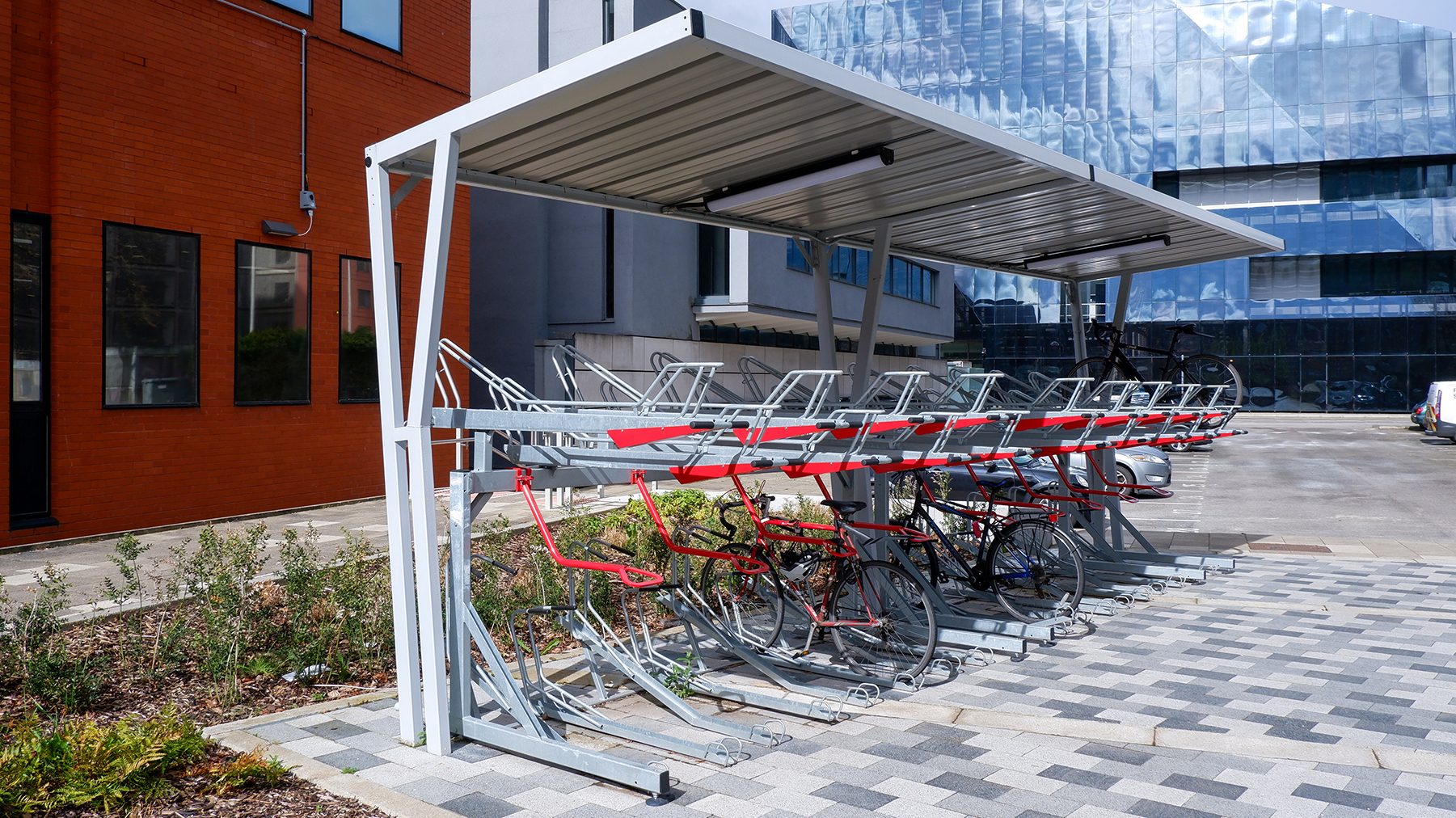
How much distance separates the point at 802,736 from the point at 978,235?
216 inches

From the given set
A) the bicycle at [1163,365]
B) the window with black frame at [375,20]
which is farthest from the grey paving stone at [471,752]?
the window with black frame at [375,20]

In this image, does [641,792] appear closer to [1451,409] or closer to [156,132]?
[156,132]

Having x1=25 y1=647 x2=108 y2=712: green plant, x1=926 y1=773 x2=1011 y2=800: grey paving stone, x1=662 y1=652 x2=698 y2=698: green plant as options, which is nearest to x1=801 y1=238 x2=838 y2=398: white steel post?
x1=662 y1=652 x2=698 y2=698: green plant

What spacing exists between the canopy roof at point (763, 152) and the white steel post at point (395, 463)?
42 centimetres

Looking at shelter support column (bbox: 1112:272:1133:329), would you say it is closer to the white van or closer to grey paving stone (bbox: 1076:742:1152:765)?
grey paving stone (bbox: 1076:742:1152:765)

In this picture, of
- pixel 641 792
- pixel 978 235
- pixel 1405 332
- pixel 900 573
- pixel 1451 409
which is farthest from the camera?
pixel 1405 332

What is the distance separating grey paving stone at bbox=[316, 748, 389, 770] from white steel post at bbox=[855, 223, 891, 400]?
14.7 feet

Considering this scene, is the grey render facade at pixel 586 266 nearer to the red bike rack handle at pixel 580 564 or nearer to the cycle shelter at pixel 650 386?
the cycle shelter at pixel 650 386

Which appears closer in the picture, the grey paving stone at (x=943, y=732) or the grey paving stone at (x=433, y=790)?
the grey paving stone at (x=433, y=790)

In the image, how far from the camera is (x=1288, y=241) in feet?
159

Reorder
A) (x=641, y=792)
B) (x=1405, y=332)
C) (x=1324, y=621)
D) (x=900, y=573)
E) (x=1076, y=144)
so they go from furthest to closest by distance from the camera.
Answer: (x=1076, y=144) → (x=1405, y=332) → (x=1324, y=621) → (x=900, y=573) → (x=641, y=792)

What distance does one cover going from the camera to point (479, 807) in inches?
167

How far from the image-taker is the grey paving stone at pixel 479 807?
4.18 m

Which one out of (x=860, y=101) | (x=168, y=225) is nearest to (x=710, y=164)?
(x=860, y=101)
